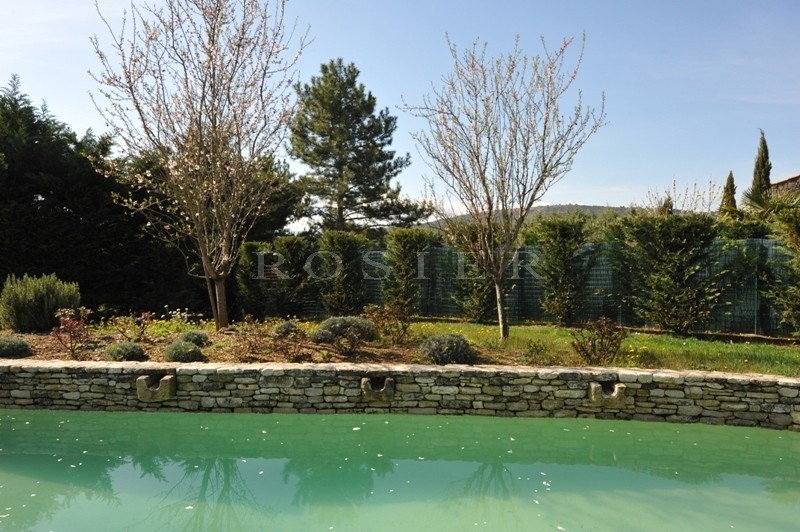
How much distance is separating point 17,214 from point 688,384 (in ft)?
41.1

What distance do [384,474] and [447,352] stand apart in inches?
103

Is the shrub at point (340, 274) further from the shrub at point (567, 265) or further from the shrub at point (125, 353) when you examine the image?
the shrub at point (125, 353)

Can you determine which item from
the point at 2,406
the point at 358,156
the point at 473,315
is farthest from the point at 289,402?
the point at 358,156

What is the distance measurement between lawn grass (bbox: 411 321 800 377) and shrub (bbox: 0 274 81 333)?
245 inches

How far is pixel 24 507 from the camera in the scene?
4988mm

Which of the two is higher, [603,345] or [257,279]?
[257,279]

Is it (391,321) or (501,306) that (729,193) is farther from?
(391,321)

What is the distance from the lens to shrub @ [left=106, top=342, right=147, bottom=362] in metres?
8.38

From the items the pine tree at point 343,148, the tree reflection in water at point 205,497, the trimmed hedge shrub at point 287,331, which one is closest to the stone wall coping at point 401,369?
the trimmed hedge shrub at point 287,331

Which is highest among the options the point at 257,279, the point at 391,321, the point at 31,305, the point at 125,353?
the point at 257,279

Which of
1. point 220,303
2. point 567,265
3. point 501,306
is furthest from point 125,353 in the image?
point 567,265

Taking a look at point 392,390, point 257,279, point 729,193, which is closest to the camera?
point 392,390

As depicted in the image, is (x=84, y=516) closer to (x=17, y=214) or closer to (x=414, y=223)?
(x=17, y=214)

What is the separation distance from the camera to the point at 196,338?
9.16 metres
